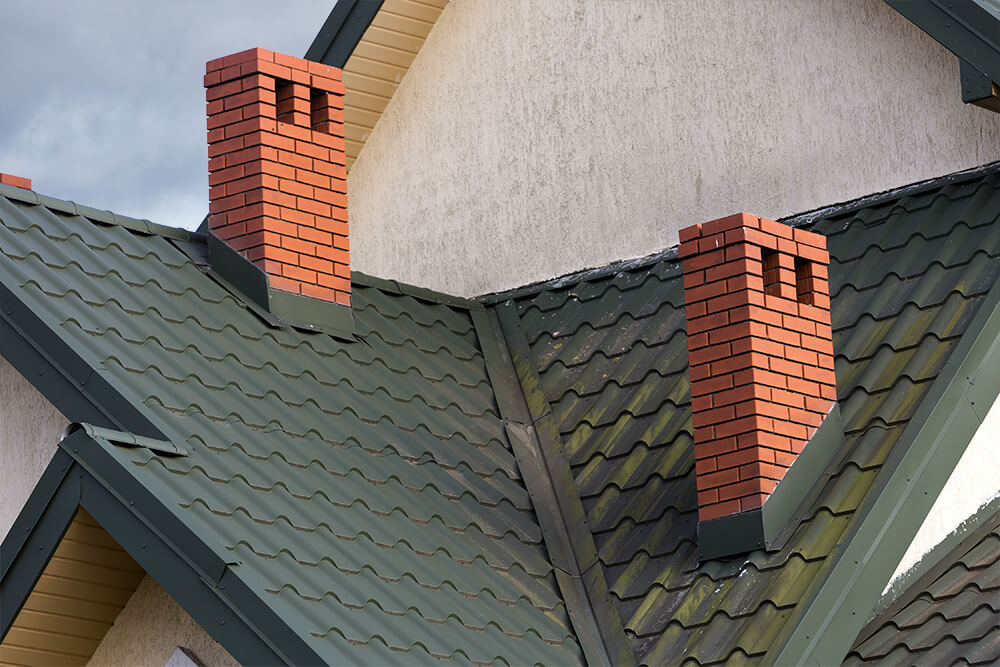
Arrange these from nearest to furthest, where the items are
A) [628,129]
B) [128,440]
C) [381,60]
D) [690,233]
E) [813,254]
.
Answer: [128,440] < [690,233] < [813,254] < [628,129] < [381,60]

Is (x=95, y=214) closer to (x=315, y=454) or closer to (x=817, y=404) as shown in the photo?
(x=315, y=454)

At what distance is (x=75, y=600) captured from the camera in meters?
8.58

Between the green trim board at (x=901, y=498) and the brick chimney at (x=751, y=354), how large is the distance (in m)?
0.64

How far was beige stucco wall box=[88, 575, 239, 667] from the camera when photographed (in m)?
8.40

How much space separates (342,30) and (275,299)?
3368mm

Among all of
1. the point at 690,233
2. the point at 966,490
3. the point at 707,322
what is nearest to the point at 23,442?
the point at 707,322

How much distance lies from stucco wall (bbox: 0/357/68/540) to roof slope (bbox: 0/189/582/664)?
0.44 meters

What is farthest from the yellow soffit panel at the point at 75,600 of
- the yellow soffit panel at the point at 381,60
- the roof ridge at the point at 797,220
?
the yellow soffit panel at the point at 381,60

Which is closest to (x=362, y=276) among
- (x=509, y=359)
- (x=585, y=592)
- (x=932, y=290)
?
(x=509, y=359)

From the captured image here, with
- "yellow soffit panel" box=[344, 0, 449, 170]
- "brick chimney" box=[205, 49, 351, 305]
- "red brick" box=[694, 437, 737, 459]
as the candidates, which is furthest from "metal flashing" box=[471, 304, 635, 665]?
"yellow soffit panel" box=[344, 0, 449, 170]

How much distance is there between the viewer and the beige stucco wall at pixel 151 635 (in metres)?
8.40

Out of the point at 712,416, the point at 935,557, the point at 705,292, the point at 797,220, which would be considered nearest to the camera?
the point at 935,557

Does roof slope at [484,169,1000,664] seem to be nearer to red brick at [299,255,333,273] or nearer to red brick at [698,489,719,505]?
red brick at [698,489,719,505]

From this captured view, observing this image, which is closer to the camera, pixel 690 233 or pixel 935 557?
pixel 935 557
